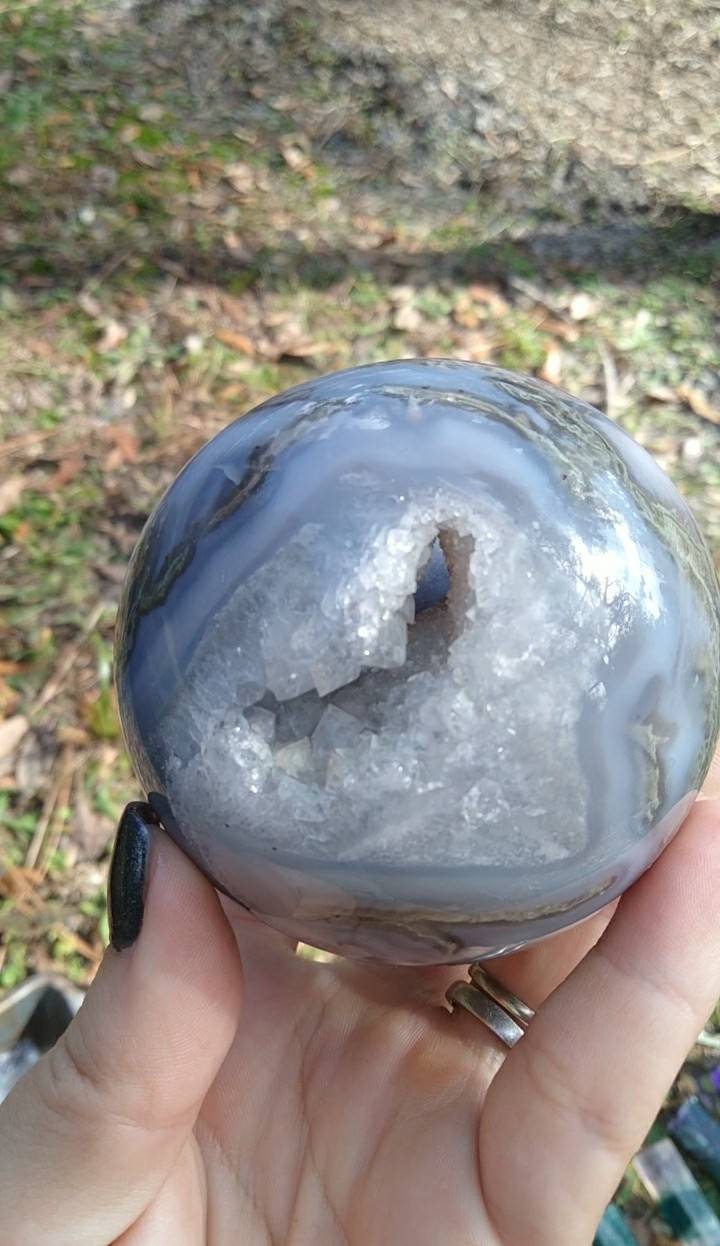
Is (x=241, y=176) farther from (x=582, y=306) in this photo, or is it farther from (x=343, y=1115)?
(x=343, y=1115)

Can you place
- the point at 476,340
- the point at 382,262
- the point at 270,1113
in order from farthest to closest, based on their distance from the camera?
the point at 382,262, the point at 476,340, the point at 270,1113

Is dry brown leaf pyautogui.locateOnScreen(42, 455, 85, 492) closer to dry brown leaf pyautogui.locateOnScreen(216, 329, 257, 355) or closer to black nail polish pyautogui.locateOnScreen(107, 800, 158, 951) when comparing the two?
dry brown leaf pyautogui.locateOnScreen(216, 329, 257, 355)

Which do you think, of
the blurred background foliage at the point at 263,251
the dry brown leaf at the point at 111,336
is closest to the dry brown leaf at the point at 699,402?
the blurred background foliage at the point at 263,251

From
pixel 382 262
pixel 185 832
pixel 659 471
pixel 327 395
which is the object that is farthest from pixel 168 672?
pixel 382 262

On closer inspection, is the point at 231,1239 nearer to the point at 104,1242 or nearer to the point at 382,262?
the point at 104,1242

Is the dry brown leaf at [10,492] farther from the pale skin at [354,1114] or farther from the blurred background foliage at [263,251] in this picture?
the pale skin at [354,1114]

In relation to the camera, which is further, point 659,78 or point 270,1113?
point 659,78

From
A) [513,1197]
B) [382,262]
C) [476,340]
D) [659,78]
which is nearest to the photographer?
[513,1197]
